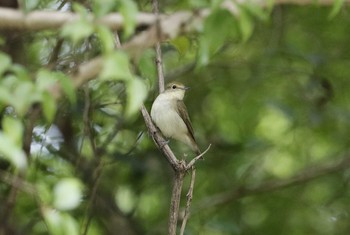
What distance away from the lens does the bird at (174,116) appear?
23.2 feet

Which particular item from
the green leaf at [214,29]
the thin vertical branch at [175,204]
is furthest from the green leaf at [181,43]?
the green leaf at [214,29]

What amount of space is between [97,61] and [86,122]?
2.79 m

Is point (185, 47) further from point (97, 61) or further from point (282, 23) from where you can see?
point (282, 23)

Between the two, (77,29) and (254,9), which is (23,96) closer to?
(77,29)

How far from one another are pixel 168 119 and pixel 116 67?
4285mm

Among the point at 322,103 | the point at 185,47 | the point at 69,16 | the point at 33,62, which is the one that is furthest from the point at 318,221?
the point at 69,16

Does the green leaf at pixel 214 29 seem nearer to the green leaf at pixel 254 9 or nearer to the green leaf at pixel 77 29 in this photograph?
the green leaf at pixel 254 9

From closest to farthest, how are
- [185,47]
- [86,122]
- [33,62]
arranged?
[185,47] → [86,122] → [33,62]

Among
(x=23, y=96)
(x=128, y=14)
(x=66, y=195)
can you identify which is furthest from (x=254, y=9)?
(x=66, y=195)

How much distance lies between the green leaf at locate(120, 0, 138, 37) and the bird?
3786 millimetres

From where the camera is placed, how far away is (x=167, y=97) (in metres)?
7.07

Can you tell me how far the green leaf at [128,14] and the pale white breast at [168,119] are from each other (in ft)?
12.5

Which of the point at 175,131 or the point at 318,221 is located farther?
the point at 318,221

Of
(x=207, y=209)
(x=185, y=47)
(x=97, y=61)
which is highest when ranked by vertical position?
(x=97, y=61)
